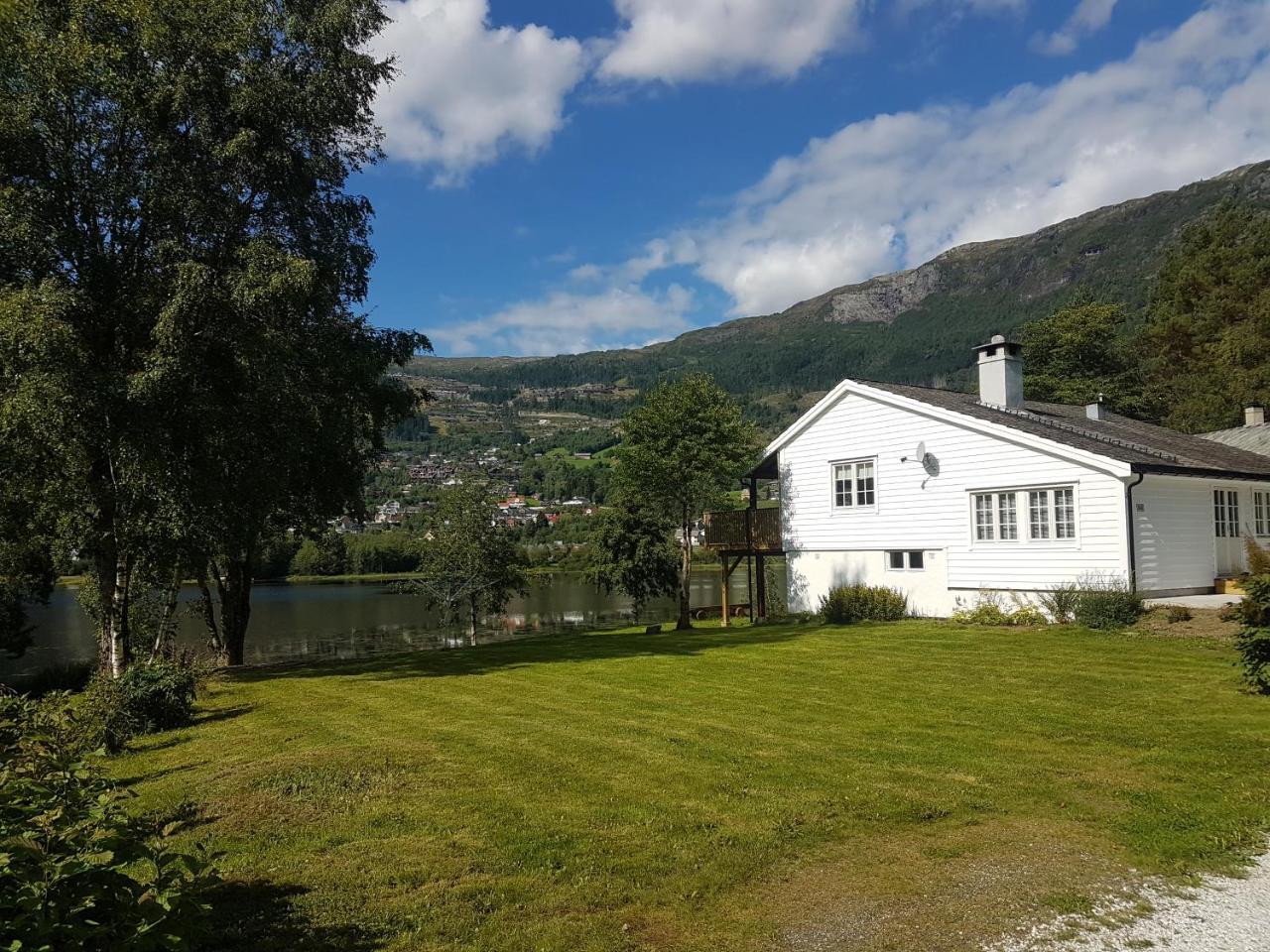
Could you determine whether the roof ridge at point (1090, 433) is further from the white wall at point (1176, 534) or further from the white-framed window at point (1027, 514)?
the white-framed window at point (1027, 514)

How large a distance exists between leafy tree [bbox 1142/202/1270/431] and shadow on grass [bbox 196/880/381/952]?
47849mm

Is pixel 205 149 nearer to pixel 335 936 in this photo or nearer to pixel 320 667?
pixel 320 667

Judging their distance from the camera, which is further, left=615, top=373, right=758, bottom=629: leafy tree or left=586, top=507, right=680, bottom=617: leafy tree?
left=586, top=507, right=680, bottom=617: leafy tree

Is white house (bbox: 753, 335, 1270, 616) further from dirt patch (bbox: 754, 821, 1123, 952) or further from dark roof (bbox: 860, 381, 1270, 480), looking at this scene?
dirt patch (bbox: 754, 821, 1123, 952)

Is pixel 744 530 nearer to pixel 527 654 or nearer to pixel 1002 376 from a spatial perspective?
pixel 1002 376

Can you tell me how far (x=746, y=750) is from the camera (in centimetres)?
834

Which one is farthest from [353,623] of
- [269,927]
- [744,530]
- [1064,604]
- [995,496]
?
[269,927]

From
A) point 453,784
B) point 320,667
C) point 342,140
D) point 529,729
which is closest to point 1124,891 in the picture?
point 453,784

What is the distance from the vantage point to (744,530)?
26812mm

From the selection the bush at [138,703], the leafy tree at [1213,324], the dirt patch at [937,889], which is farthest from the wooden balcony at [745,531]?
the leafy tree at [1213,324]

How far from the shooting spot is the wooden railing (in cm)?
2619

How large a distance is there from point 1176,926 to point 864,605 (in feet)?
58.7

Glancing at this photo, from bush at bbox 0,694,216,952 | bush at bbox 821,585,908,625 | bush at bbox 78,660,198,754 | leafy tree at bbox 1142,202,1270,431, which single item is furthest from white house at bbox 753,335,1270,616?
leafy tree at bbox 1142,202,1270,431

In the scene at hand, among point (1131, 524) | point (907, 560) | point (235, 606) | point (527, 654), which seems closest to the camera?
point (1131, 524)
